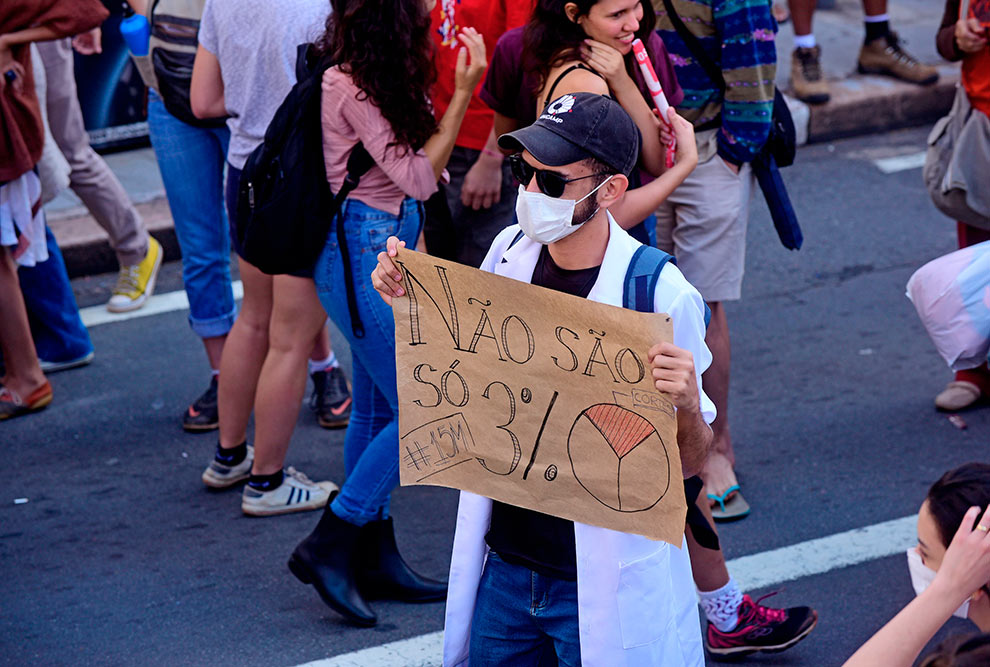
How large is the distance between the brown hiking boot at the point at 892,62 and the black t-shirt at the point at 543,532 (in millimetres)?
6709

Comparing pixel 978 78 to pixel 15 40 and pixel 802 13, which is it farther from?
pixel 15 40

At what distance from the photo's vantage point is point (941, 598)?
2.01m

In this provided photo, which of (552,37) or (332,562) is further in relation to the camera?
(332,562)

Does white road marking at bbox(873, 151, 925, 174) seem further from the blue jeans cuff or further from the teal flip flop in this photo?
the blue jeans cuff

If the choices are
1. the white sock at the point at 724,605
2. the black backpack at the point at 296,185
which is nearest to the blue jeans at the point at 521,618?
the white sock at the point at 724,605

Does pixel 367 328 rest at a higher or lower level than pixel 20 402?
higher

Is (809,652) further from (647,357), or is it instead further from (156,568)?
(156,568)

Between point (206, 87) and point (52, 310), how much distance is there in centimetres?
169

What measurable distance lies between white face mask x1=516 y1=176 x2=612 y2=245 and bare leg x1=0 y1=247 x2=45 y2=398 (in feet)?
10.5

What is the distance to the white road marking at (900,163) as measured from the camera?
7575 mm

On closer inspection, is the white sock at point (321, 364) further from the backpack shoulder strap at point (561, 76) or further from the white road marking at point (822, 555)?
the backpack shoulder strap at point (561, 76)

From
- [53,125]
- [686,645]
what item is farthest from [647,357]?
[53,125]

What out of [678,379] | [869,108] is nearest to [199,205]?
[678,379]

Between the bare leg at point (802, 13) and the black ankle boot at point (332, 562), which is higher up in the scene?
the black ankle boot at point (332, 562)
